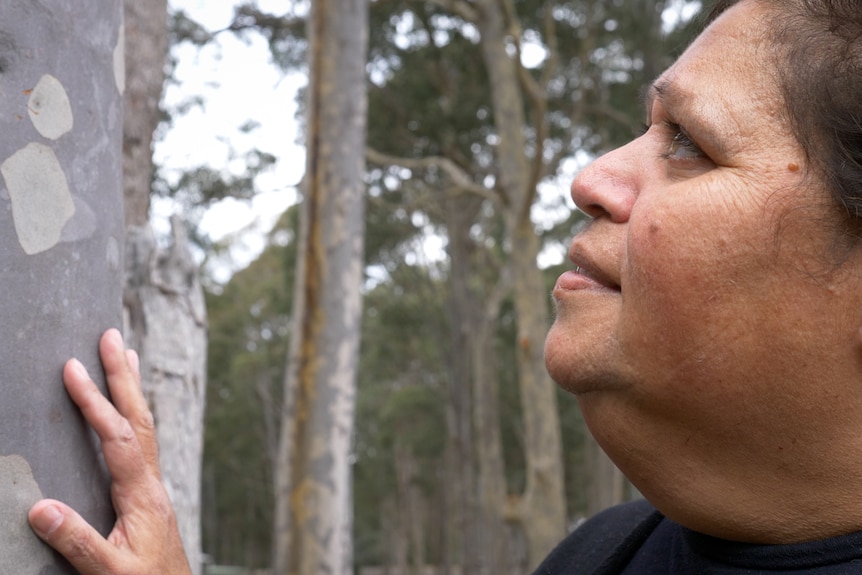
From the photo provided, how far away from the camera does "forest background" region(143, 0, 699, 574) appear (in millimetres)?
10648

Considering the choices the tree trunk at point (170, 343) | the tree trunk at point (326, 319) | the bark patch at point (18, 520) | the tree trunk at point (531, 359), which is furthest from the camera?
the tree trunk at point (531, 359)

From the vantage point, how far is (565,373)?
102 cm

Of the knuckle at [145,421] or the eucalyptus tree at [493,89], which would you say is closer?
the knuckle at [145,421]

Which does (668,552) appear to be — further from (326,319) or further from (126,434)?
(326,319)

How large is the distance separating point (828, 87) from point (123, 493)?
2.93ft

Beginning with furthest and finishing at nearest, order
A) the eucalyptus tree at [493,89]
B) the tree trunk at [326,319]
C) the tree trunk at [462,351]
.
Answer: the tree trunk at [462,351]
the eucalyptus tree at [493,89]
the tree trunk at [326,319]

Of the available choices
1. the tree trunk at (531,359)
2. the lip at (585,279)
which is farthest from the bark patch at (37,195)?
the tree trunk at (531,359)

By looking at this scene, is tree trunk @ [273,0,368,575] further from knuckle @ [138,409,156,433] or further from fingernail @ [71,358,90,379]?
fingernail @ [71,358,90,379]

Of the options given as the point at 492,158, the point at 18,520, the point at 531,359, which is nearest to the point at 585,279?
the point at 18,520

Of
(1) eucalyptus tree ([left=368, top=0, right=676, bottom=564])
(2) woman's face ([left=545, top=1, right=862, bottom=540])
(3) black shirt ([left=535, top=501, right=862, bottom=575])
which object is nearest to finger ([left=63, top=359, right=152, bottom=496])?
(2) woman's face ([left=545, top=1, right=862, bottom=540])

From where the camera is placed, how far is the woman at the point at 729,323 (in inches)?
36.0

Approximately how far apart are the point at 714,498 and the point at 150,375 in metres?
1.53

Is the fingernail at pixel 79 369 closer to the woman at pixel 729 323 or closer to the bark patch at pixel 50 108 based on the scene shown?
the woman at pixel 729 323

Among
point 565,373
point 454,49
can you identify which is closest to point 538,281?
point 454,49
